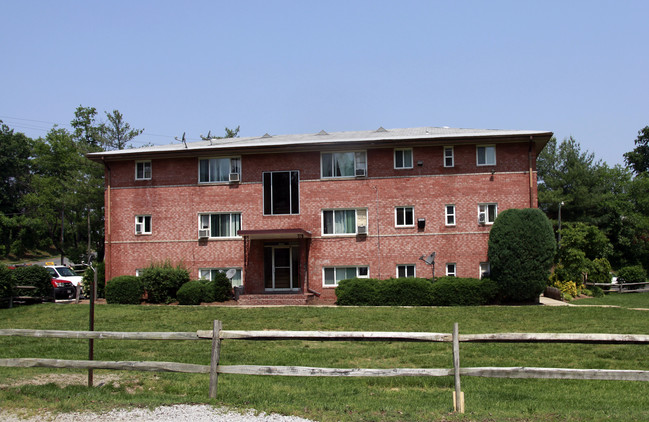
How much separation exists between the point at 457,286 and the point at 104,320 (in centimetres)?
1410

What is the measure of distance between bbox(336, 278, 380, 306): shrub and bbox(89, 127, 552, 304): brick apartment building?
2.06 m

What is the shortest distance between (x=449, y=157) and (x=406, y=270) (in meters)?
5.86

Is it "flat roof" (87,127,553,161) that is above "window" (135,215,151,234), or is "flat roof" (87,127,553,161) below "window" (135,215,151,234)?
above

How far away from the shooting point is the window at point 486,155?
2971 cm

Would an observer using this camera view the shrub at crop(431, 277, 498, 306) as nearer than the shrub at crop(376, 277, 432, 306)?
Yes

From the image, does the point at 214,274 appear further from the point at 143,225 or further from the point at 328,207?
the point at 328,207

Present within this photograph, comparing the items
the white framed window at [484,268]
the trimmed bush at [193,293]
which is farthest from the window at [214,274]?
the white framed window at [484,268]

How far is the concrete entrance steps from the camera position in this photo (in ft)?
91.9

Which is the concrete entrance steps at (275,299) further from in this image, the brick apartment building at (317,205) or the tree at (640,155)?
the tree at (640,155)

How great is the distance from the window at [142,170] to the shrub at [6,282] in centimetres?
890

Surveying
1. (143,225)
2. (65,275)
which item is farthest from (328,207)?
(65,275)

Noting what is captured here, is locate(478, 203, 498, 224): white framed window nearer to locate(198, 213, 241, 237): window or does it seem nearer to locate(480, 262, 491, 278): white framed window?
locate(480, 262, 491, 278): white framed window

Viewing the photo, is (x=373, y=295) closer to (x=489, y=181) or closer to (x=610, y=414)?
(x=489, y=181)

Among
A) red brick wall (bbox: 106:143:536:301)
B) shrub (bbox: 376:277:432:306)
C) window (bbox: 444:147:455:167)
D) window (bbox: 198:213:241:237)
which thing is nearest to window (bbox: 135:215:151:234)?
red brick wall (bbox: 106:143:536:301)
